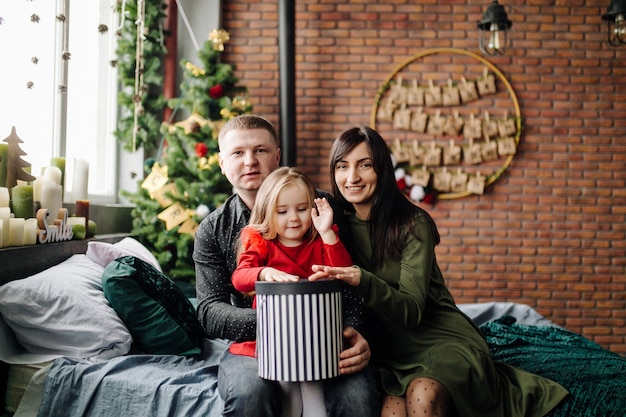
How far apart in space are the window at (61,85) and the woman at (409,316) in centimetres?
134

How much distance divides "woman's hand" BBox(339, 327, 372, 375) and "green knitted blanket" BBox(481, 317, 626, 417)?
636 millimetres

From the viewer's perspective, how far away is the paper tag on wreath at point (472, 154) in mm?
5082

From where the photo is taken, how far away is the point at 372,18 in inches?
203

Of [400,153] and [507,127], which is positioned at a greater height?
[507,127]

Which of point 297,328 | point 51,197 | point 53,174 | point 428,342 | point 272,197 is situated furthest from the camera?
point 53,174

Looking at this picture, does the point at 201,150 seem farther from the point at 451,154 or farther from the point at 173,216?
the point at 451,154

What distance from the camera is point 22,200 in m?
2.41

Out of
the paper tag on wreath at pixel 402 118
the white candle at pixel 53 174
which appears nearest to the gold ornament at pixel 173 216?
the white candle at pixel 53 174

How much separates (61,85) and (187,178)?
6.22ft

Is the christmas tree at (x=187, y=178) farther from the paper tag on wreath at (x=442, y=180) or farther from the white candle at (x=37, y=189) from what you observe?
the paper tag on wreath at (x=442, y=180)

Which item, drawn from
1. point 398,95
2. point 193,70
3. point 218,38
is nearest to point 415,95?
point 398,95

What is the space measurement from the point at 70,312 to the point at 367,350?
1.03m

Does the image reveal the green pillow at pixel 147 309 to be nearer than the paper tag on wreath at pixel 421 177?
Yes

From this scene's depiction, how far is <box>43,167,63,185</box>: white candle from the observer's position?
2.77 metres
